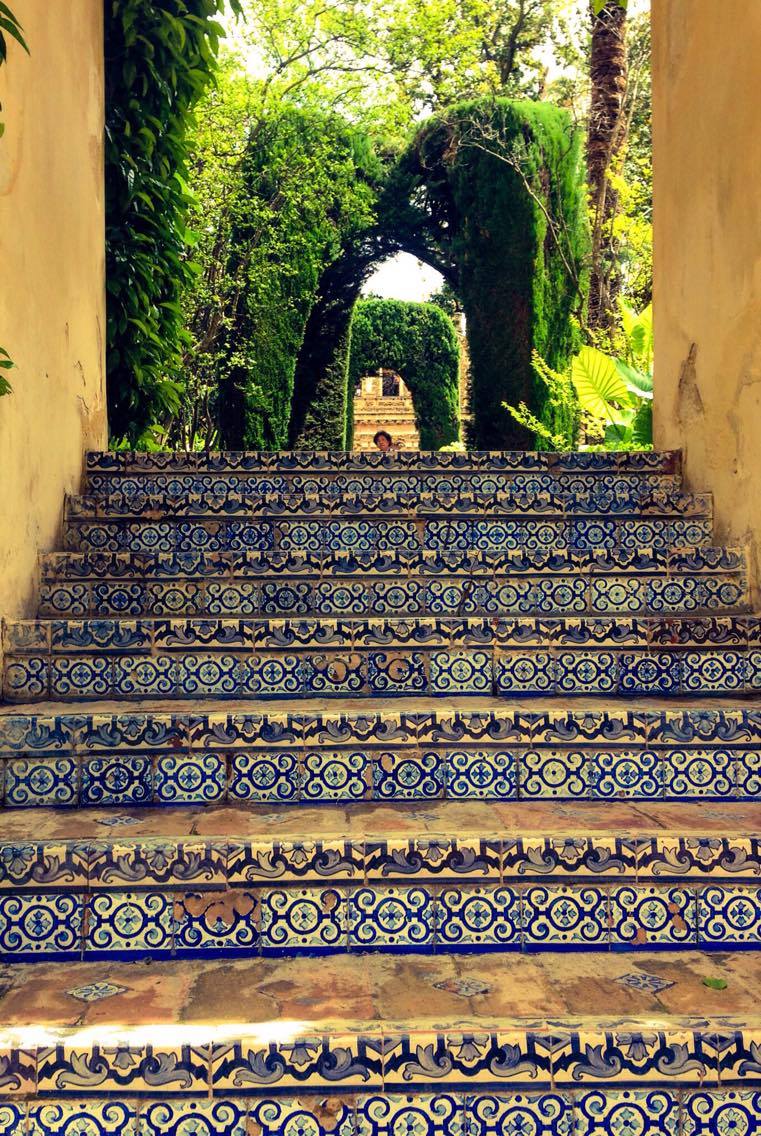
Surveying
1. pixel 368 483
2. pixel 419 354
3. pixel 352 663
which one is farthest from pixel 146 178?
pixel 419 354

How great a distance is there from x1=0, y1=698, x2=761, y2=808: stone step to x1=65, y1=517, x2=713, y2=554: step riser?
3.77ft

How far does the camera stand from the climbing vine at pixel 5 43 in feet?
8.46

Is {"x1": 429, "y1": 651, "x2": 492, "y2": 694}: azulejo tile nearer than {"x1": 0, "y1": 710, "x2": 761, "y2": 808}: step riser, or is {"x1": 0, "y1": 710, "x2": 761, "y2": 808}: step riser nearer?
{"x1": 0, "y1": 710, "x2": 761, "y2": 808}: step riser

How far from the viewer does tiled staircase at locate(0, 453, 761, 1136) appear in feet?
5.57

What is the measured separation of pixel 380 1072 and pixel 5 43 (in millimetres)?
3011

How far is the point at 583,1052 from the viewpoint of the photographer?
5.57 ft

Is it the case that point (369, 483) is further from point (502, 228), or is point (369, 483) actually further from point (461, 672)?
point (502, 228)

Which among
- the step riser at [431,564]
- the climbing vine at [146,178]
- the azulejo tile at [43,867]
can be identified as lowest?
the azulejo tile at [43,867]

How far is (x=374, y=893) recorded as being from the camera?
7.03 ft

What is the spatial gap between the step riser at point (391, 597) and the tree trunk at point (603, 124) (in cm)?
724

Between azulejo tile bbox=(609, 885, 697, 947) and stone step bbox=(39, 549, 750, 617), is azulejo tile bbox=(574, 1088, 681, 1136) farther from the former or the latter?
stone step bbox=(39, 549, 750, 617)

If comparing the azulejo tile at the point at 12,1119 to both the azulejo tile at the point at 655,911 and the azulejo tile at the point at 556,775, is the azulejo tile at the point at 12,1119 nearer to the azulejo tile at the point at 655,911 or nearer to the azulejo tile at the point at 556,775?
the azulejo tile at the point at 655,911

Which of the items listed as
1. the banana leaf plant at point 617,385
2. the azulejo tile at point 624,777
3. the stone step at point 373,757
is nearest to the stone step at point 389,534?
the stone step at point 373,757

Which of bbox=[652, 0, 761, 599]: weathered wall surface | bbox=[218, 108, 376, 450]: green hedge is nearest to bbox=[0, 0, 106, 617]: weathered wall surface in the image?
bbox=[652, 0, 761, 599]: weathered wall surface
